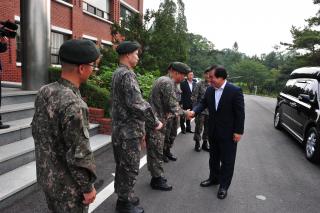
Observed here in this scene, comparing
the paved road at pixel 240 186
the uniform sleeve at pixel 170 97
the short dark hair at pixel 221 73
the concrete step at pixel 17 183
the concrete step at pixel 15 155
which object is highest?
the short dark hair at pixel 221 73

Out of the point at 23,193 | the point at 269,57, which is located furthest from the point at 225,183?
the point at 269,57

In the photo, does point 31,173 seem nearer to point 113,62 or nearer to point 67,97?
point 67,97

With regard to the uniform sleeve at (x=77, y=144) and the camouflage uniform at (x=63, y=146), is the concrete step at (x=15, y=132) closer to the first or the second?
the camouflage uniform at (x=63, y=146)

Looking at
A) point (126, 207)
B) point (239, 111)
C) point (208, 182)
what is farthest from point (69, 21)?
point (126, 207)

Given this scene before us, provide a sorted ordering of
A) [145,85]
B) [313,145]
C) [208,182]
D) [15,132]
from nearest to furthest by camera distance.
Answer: [208,182], [15,132], [313,145], [145,85]

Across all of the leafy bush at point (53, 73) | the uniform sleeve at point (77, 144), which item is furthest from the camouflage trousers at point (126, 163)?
the leafy bush at point (53, 73)

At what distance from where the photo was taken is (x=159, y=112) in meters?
4.91

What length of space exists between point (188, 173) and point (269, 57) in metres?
106

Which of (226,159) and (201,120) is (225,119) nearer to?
(226,159)

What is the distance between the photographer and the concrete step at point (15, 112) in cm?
610

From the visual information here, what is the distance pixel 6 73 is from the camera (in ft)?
39.2

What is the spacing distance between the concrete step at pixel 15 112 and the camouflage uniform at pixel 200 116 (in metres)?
3.86

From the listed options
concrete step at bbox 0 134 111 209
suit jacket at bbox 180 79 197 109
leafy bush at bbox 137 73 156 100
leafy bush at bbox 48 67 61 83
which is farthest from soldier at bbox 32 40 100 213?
leafy bush at bbox 137 73 156 100

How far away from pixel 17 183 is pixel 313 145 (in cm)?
592
